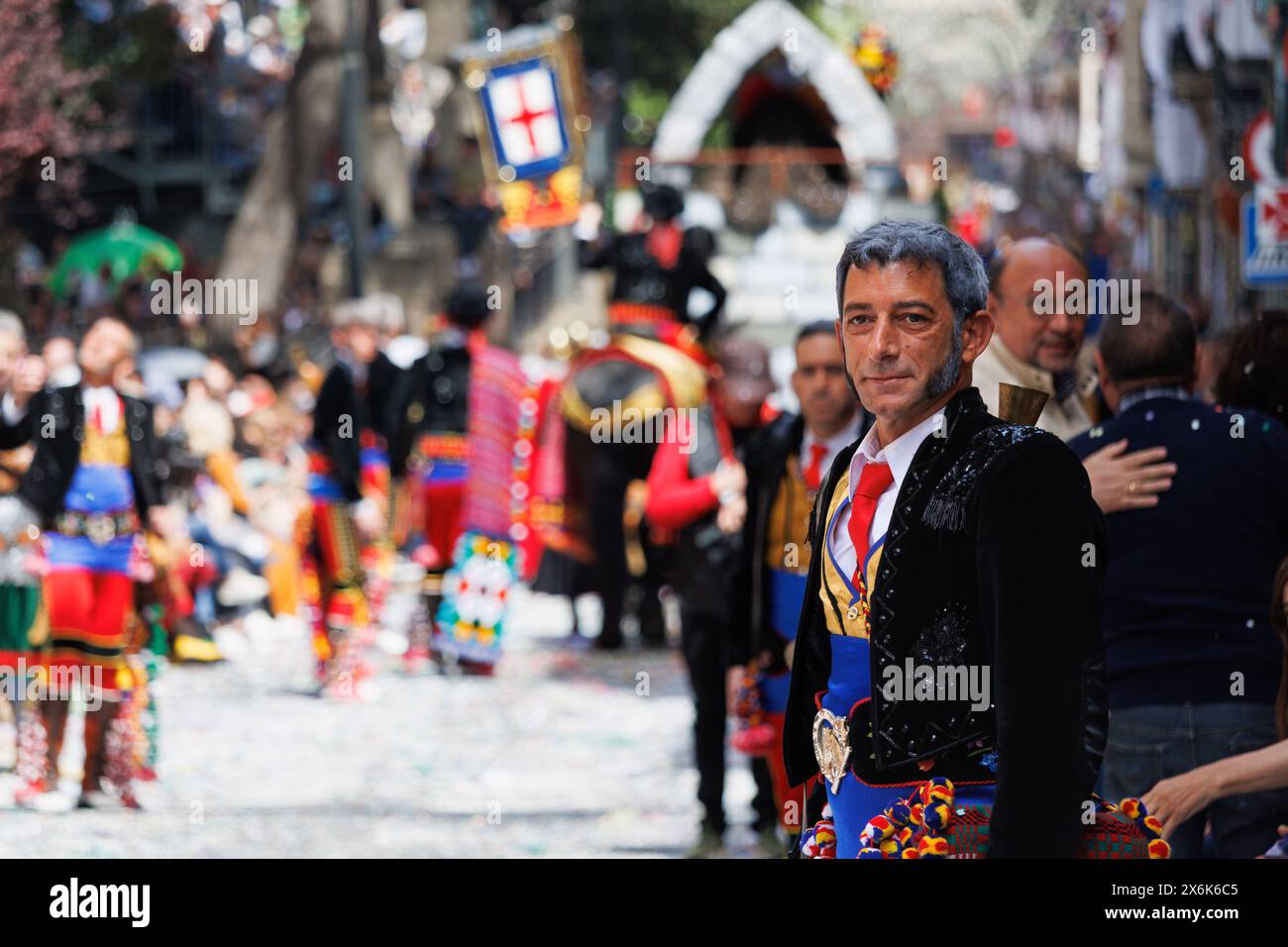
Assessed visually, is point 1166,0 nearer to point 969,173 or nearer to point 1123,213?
point 1123,213

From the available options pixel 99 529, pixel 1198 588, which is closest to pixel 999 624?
pixel 1198 588

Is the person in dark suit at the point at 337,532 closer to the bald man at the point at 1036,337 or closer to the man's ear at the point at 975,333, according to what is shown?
the bald man at the point at 1036,337

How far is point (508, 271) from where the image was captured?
28953 millimetres

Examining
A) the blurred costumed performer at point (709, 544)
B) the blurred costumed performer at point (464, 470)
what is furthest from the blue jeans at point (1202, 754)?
the blurred costumed performer at point (464, 470)

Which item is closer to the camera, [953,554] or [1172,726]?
[953,554]

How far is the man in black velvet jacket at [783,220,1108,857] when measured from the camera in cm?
A: 337

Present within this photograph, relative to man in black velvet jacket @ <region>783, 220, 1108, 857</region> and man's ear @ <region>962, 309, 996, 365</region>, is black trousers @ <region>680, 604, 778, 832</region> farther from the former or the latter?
man's ear @ <region>962, 309, 996, 365</region>

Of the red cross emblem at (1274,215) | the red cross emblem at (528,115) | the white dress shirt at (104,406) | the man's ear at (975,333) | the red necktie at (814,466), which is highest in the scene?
the red cross emblem at (528,115)

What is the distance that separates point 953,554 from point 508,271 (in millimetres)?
25703

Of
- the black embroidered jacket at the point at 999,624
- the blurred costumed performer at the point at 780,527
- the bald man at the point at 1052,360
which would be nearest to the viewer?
→ the black embroidered jacket at the point at 999,624

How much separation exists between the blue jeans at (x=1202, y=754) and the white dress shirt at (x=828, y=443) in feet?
5.44

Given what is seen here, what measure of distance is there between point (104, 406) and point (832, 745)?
616cm

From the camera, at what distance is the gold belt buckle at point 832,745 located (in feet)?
12.2
